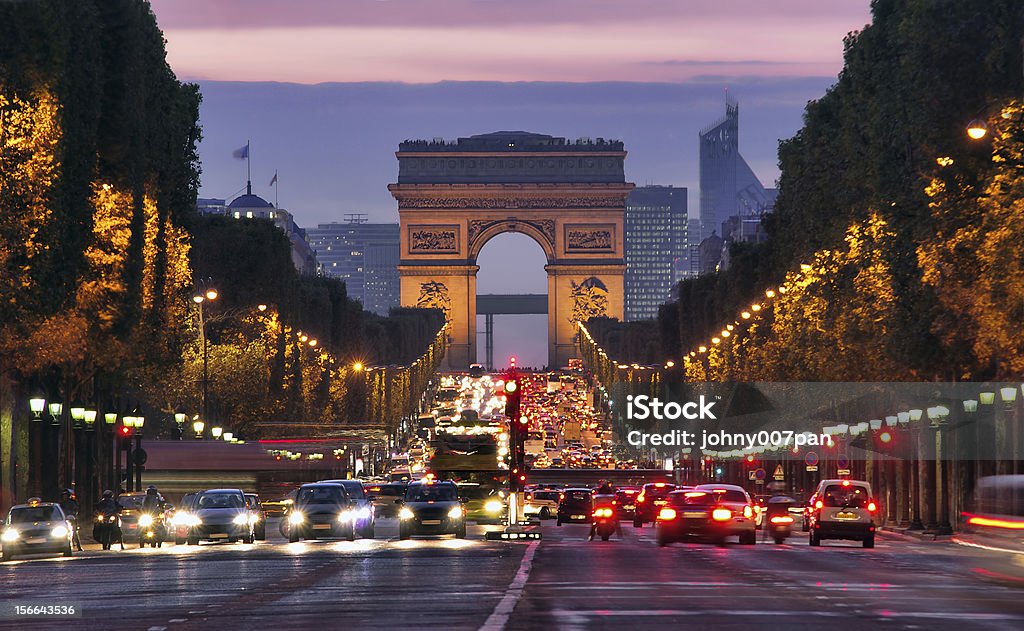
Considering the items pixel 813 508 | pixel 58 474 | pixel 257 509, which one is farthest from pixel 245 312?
pixel 813 508

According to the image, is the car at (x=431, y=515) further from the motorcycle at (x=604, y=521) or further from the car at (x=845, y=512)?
the car at (x=845, y=512)

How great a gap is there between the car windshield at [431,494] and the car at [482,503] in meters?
21.1

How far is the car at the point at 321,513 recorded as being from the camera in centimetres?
5403

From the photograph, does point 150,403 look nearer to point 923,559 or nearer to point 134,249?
point 134,249

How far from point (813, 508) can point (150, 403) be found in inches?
2127

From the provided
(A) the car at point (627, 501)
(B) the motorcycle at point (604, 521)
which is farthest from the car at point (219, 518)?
(A) the car at point (627, 501)

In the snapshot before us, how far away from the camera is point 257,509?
57250 millimetres

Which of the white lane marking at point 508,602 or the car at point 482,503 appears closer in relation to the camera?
the white lane marking at point 508,602

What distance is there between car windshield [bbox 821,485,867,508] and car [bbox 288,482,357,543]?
41.2 ft

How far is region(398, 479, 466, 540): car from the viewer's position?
5441 cm

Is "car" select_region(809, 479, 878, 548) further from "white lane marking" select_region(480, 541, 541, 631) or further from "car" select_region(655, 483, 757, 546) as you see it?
"white lane marking" select_region(480, 541, 541, 631)

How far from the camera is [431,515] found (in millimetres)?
54469

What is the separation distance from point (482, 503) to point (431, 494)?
76.1 ft

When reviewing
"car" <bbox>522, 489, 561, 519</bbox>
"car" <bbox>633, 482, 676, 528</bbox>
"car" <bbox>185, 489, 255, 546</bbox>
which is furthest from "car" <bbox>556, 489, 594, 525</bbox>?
"car" <bbox>185, 489, 255, 546</bbox>
